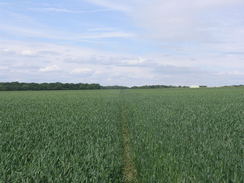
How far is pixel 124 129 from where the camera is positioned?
13.4 meters

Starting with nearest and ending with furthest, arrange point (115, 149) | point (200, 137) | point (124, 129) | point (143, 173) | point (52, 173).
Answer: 1. point (52, 173)
2. point (143, 173)
3. point (115, 149)
4. point (200, 137)
5. point (124, 129)

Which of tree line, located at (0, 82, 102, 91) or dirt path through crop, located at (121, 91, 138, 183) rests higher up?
tree line, located at (0, 82, 102, 91)

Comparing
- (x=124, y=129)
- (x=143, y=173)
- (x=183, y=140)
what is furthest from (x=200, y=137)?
(x=124, y=129)

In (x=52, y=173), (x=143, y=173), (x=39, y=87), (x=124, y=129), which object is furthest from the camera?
(x=39, y=87)

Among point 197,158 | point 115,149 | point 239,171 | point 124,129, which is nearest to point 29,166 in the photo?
point 115,149

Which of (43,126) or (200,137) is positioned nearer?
(200,137)

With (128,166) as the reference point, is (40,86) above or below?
above

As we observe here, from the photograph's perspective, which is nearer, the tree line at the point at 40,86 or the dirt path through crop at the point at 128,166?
the dirt path through crop at the point at 128,166

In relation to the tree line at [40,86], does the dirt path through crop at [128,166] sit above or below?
below

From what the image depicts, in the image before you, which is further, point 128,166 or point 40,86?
point 40,86

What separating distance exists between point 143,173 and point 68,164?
163 cm

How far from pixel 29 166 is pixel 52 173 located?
67 cm

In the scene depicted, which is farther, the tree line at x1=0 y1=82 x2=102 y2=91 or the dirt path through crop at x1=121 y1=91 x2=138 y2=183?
the tree line at x1=0 y1=82 x2=102 y2=91

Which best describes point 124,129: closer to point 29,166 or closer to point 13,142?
point 13,142
